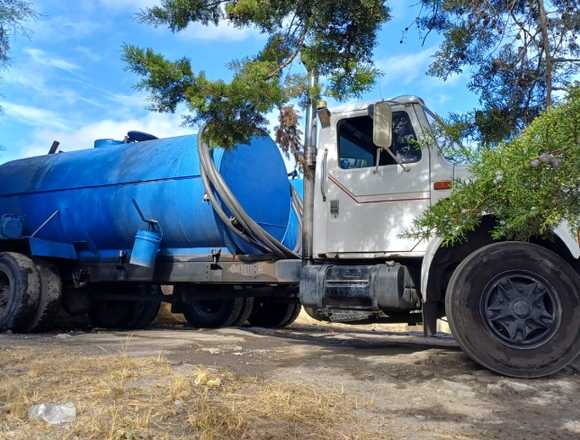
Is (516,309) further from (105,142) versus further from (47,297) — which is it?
(105,142)

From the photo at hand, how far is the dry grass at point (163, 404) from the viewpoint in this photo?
2898 mm

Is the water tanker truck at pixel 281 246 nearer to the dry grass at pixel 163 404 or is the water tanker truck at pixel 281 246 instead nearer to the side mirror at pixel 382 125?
the side mirror at pixel 382 125

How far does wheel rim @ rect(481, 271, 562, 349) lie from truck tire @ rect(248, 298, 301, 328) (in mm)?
5506

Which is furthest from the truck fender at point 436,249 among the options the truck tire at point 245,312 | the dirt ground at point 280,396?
the truck tire at point 245,312

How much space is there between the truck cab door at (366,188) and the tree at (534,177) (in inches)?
117

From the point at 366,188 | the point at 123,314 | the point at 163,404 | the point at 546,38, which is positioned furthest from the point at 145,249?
the point at 546,38

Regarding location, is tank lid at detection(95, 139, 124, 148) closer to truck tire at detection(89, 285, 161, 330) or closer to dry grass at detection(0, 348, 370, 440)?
truck tire at detection(89, 285, 161, 330)

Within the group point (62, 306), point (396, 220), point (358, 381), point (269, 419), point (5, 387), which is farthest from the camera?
point (62, 306)

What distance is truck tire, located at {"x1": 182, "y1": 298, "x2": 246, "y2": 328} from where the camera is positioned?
9.02m

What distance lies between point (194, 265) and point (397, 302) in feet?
9.73

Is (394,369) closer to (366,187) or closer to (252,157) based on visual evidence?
(366,187)

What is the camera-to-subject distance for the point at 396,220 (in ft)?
18.1

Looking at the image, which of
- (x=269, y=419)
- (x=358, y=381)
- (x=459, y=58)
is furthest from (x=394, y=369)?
(x=459, y=58)

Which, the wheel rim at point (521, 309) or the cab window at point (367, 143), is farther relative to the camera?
the cab window at point (367, 143)
